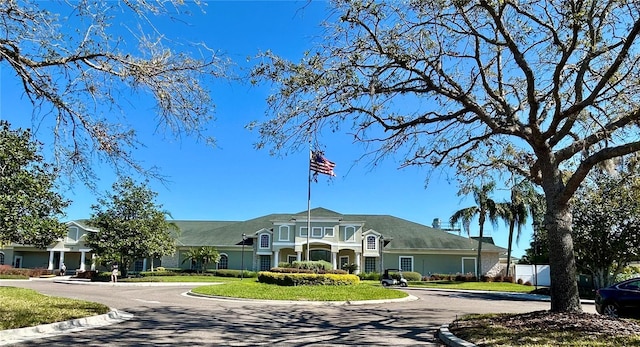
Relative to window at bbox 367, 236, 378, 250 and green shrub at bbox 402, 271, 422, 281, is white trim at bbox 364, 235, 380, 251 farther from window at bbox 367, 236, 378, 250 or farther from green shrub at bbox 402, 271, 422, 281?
green shrub at bbox 402, 271, 422, 281

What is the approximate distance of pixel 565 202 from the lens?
1132 centimetres

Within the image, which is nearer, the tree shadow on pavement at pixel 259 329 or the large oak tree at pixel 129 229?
the tree shadow on pavement at pixel 259 329

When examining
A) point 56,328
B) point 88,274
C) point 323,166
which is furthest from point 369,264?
point 56,328

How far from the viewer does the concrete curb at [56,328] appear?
901cm

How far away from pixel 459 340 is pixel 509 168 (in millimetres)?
6865

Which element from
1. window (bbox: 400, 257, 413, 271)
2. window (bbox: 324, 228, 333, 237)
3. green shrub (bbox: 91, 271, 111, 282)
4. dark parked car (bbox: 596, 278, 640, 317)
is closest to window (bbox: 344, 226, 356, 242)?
window (bbox: 324, 228, 333, 237)

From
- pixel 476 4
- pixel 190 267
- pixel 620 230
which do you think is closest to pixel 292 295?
pixel 476 4

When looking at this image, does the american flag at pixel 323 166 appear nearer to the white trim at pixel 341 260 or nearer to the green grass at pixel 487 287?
the green grass at pixel 487 287

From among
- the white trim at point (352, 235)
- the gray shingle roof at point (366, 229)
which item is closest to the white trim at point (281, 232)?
the gray shingle roof at point (366, 229)

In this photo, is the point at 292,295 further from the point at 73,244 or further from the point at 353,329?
the point at 73,244

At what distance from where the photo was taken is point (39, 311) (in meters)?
12.0

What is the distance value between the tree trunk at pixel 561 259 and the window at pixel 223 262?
42.5 meters

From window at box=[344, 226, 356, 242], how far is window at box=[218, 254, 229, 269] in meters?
12.4

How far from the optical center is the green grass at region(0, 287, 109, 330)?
1026 cm
